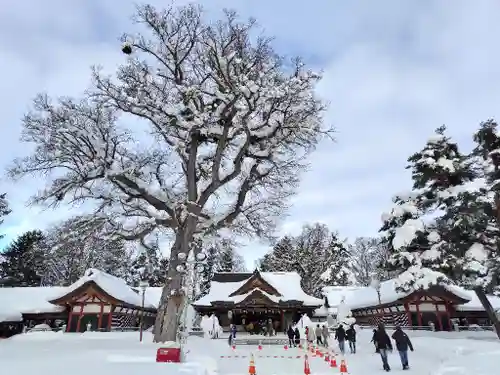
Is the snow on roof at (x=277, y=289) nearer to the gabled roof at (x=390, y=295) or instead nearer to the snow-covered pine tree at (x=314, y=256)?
the gabled roof at (x=390, y=295)

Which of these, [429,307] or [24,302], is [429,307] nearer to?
[429,307]

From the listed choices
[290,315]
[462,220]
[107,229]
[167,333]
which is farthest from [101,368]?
[290,315]

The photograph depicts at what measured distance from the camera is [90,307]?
3234 centimetres

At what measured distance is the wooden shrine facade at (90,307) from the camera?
1246 inches

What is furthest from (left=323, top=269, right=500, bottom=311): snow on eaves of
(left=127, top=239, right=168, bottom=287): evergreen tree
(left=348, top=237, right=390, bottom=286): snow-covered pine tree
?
(left=127, top=239, right=168, bottom=287): evergreen tree

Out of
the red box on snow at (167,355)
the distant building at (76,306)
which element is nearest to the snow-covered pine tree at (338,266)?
the distant building at (76,306)

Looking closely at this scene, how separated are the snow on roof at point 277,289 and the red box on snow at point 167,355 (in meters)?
25.0

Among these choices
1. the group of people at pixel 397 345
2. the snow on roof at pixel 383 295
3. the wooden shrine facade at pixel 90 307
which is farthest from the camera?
the snow on roof at pixel 383 295

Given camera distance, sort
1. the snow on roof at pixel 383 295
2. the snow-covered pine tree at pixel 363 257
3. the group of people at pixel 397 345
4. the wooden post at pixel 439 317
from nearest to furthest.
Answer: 1. the group of people at pixel 397 345
2. the wooden post at pixel 439 317
3. the snow on roof at pixel 383 295
4. the snow-covered pine tree at pixel 363 257

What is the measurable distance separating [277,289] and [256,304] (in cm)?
402

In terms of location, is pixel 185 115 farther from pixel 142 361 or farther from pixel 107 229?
pixel 142 361

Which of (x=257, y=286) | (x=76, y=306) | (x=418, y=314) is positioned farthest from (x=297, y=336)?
(x=76, y=306)

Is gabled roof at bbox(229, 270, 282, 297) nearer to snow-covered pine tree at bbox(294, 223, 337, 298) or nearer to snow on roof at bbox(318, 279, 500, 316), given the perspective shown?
snow on roof at bbox(318, 279, 500, 316)

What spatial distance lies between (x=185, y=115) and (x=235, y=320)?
27273 mm
